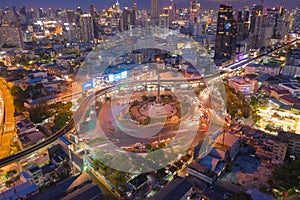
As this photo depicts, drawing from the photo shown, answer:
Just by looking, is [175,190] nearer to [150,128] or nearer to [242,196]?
[242,196]

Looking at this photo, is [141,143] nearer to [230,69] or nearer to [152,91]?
[152,91]

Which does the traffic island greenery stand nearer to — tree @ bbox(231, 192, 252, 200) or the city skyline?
the city skyline

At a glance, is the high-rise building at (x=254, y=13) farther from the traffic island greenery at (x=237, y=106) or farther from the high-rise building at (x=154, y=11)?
the traffic island greenery at (x=237, y=106)

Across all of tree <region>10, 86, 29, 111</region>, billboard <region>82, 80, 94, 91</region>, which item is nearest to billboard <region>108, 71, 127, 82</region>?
billboard <region>82, 80, 94, 91</region>

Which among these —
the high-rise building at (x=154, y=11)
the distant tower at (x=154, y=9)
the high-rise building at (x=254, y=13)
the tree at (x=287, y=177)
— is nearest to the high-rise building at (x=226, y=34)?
the high-rise building at (x=254, y=13)

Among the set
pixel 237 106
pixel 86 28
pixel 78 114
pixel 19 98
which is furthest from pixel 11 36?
pixel 237 106
